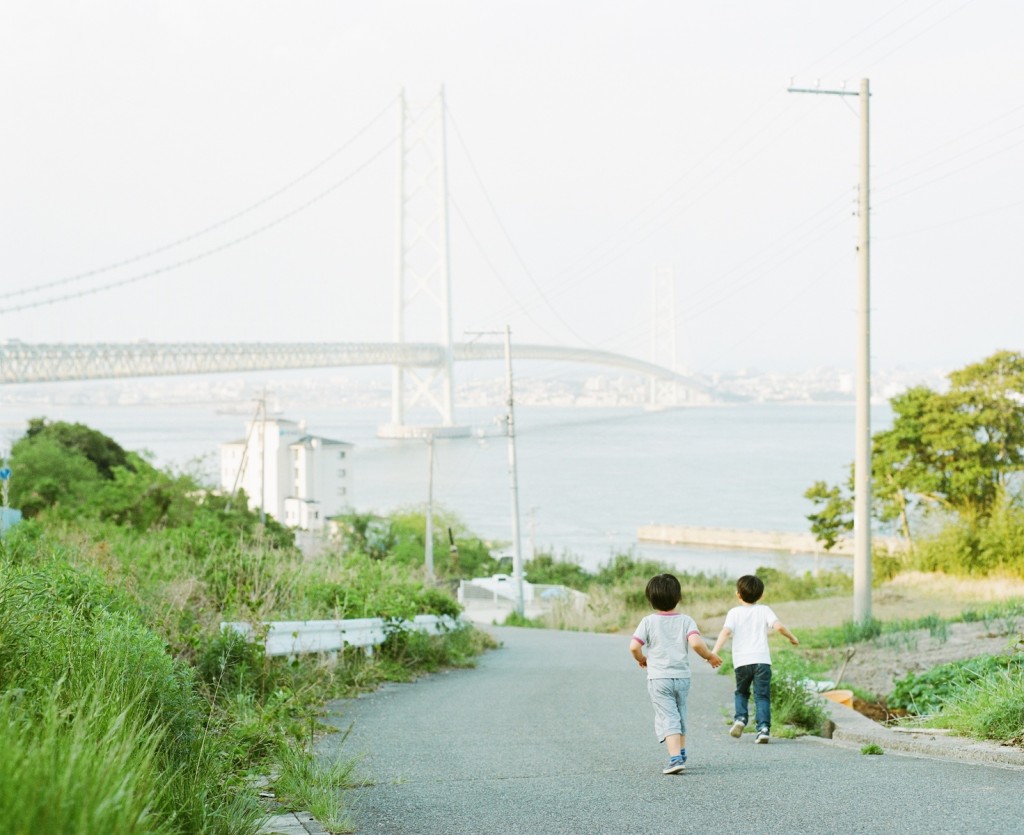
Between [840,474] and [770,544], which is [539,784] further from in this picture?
[840,474]

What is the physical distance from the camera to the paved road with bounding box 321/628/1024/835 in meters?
4.52

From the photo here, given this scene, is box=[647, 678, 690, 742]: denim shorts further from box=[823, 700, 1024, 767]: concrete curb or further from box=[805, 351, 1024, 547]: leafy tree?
box=[805, 351, 1024, 547]: leafy tree

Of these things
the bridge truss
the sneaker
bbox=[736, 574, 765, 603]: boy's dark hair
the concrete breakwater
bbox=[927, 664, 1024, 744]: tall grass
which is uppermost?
the bridge truss

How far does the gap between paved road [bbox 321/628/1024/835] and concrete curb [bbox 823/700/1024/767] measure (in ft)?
0.36

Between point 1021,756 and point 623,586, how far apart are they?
76.7ft

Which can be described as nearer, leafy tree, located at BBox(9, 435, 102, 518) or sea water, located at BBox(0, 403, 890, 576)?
leafy tree, located at BBox(9, 435, 102, 518)

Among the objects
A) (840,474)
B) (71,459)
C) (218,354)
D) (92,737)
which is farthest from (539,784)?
(840,474)

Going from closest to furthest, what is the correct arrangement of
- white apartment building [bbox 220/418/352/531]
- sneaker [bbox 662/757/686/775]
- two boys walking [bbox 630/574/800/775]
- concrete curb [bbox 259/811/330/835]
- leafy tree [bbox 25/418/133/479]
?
concrete curb [bbox 259/811/330/835] < sneaker [bbox 662/757/686/775] < two boys walking [bbox 630/574/800/775] < leafy tree [bbox 25/418/133/479] < white apartment building [bbox 220/418/352/531]

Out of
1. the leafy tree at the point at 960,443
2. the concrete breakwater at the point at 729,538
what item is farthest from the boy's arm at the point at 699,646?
the concrete breakwater at the point at 729,538

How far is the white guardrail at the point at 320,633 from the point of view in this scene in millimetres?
A: 7812

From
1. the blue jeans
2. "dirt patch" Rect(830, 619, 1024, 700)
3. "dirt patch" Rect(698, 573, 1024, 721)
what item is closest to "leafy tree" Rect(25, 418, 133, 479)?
"dirt patch" Rect(698, 573, 1024, 721)

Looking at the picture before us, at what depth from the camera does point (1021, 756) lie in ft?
18.0

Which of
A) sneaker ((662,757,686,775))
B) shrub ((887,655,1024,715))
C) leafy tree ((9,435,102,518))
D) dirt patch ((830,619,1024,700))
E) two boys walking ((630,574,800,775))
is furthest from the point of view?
leafy tree ((9,435,102,518))

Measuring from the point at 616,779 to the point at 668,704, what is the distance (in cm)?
48
